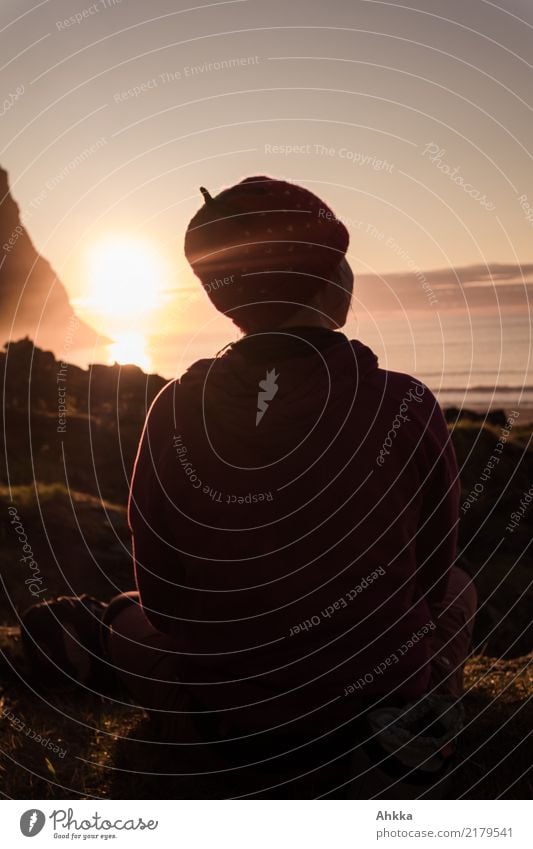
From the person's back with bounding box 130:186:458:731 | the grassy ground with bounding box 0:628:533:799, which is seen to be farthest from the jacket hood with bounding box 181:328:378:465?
the grassy ground with bounding box 0:628:533:799

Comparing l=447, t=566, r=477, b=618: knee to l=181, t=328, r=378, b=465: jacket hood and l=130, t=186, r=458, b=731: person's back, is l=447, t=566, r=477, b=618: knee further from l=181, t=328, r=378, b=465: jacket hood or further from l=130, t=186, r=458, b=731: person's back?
l=181, t=328, r=378, b=465: jacket hood

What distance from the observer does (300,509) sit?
9.85 feet

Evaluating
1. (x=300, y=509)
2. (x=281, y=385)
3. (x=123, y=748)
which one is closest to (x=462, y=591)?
(x=300, y=509)

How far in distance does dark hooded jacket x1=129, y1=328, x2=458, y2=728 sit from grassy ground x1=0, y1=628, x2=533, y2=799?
711mm

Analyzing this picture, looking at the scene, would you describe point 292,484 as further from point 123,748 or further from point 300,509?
point 123,748

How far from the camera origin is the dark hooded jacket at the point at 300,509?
299 centimetres

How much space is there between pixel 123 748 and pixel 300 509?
1562 mm

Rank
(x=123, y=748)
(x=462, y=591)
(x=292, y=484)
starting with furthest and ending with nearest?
(x=123, y=748)
(x=462, y=591)
(x=292, y=484)

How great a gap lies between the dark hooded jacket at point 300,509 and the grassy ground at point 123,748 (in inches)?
28.0

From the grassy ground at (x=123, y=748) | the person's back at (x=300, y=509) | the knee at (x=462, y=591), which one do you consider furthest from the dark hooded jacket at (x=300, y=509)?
the grassy ground at (x=123, y=748)

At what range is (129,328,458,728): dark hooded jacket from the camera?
2990 millimetres
